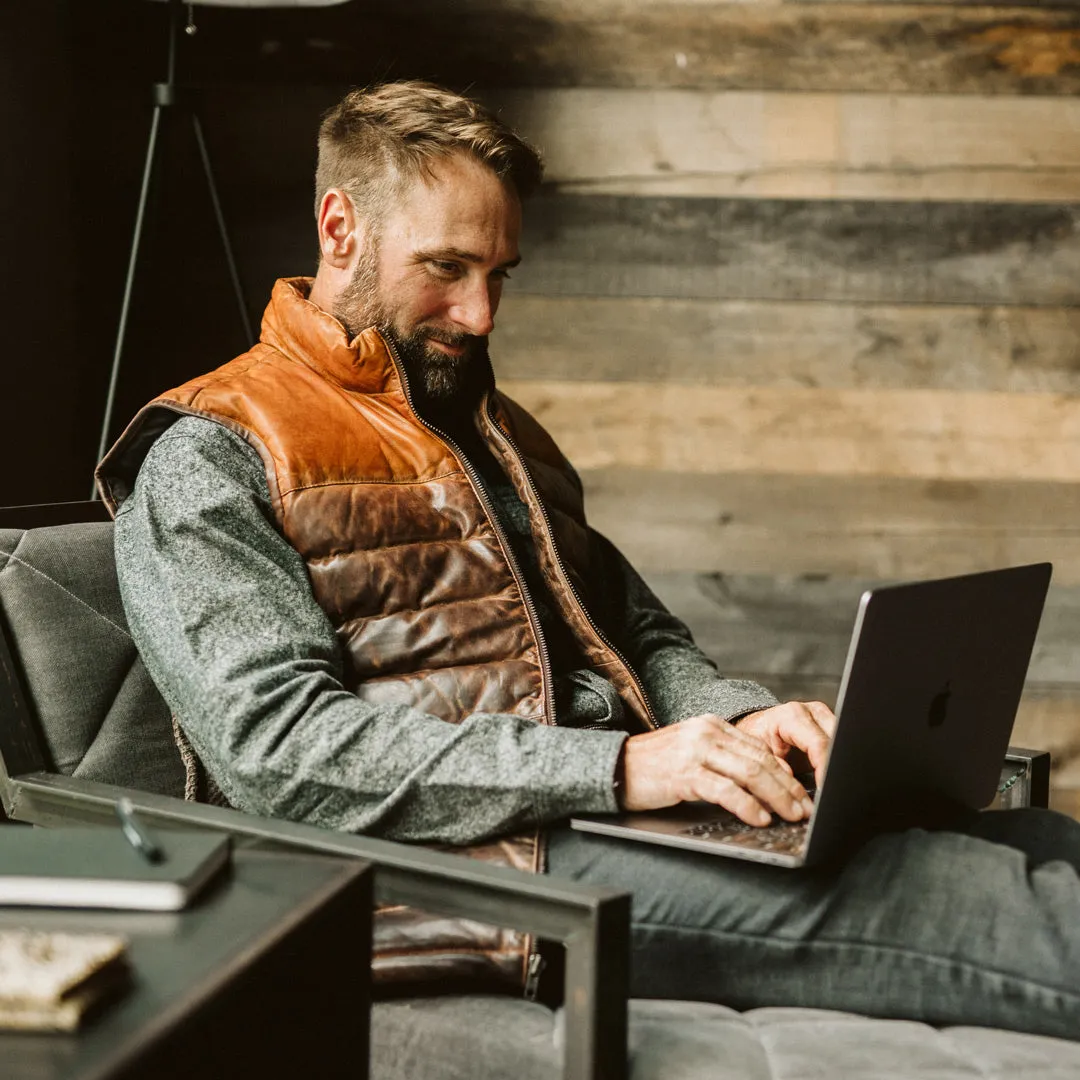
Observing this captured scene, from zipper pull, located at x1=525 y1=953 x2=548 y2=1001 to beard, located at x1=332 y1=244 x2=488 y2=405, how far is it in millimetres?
719

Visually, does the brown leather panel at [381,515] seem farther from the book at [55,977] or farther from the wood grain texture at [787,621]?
the wood grain texture at [787,621]

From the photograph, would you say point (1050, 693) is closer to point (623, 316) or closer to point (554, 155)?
point (623, 316)

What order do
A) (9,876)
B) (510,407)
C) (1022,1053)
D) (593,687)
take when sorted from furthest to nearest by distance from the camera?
(510,407), (593,687), (1022,1053), (9,876)

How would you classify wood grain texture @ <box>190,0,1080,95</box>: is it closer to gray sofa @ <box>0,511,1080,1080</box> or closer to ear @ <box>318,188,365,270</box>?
ear @ <box>318,188,365,270</box>

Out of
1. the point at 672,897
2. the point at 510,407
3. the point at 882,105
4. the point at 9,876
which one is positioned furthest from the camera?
the point at 882,105

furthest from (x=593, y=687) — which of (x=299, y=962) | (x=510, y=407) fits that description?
(x=299, y=962)

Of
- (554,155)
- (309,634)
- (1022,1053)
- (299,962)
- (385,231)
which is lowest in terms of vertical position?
(1022,1053)

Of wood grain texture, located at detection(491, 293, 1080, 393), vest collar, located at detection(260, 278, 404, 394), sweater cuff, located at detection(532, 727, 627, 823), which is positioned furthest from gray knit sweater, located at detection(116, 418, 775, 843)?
wood grain texture, located at detection(491, 293, 1080, 393)

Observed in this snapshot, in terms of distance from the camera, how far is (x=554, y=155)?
2.36m

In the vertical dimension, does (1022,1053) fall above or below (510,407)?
below

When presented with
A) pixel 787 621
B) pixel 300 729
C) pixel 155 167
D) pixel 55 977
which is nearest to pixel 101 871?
pixel 55 977

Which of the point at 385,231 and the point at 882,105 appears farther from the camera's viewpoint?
the point at 882,105

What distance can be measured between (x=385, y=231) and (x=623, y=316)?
89 cm

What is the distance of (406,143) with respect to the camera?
5.07 ft
